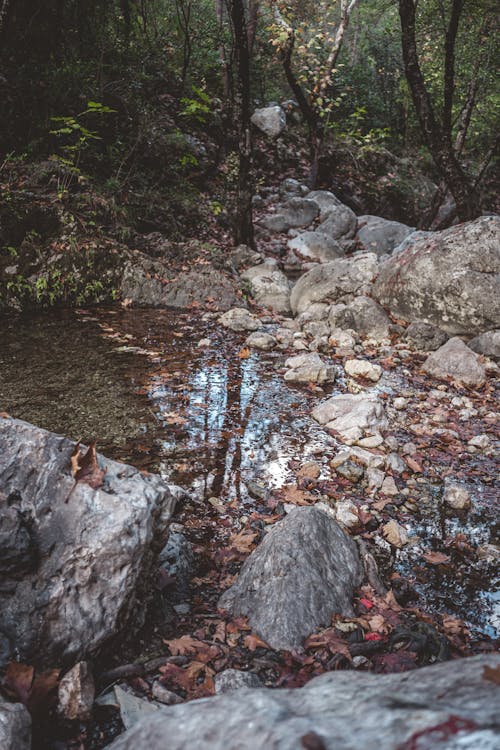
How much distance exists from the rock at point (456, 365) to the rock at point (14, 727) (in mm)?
5212

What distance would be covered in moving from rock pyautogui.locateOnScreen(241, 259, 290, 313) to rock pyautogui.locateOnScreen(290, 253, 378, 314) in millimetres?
200

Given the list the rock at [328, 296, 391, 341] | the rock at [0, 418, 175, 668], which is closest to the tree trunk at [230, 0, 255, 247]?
the rock at [328, 296, 391, 341]

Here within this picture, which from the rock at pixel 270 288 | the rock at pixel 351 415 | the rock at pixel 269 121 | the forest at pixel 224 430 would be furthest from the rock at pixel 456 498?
the rock at pixel 269 121

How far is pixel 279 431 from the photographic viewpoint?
4.52m

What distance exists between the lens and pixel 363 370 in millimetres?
5836

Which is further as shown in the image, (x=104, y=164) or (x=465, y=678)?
(x=104, y=164)

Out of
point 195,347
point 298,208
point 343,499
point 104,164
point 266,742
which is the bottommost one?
point 343,499

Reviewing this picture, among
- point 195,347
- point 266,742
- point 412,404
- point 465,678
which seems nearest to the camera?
point 266,742

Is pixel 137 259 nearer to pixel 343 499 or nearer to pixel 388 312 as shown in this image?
pixel 388 312

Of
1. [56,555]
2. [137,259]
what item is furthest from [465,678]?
[137,259]

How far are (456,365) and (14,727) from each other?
5.44 metres

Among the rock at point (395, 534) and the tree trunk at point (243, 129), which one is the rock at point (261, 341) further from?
the tree trunk at point (243, 129)

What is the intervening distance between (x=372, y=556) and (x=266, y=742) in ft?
6.25

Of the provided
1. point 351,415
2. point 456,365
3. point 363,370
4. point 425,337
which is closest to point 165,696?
point 351,415
